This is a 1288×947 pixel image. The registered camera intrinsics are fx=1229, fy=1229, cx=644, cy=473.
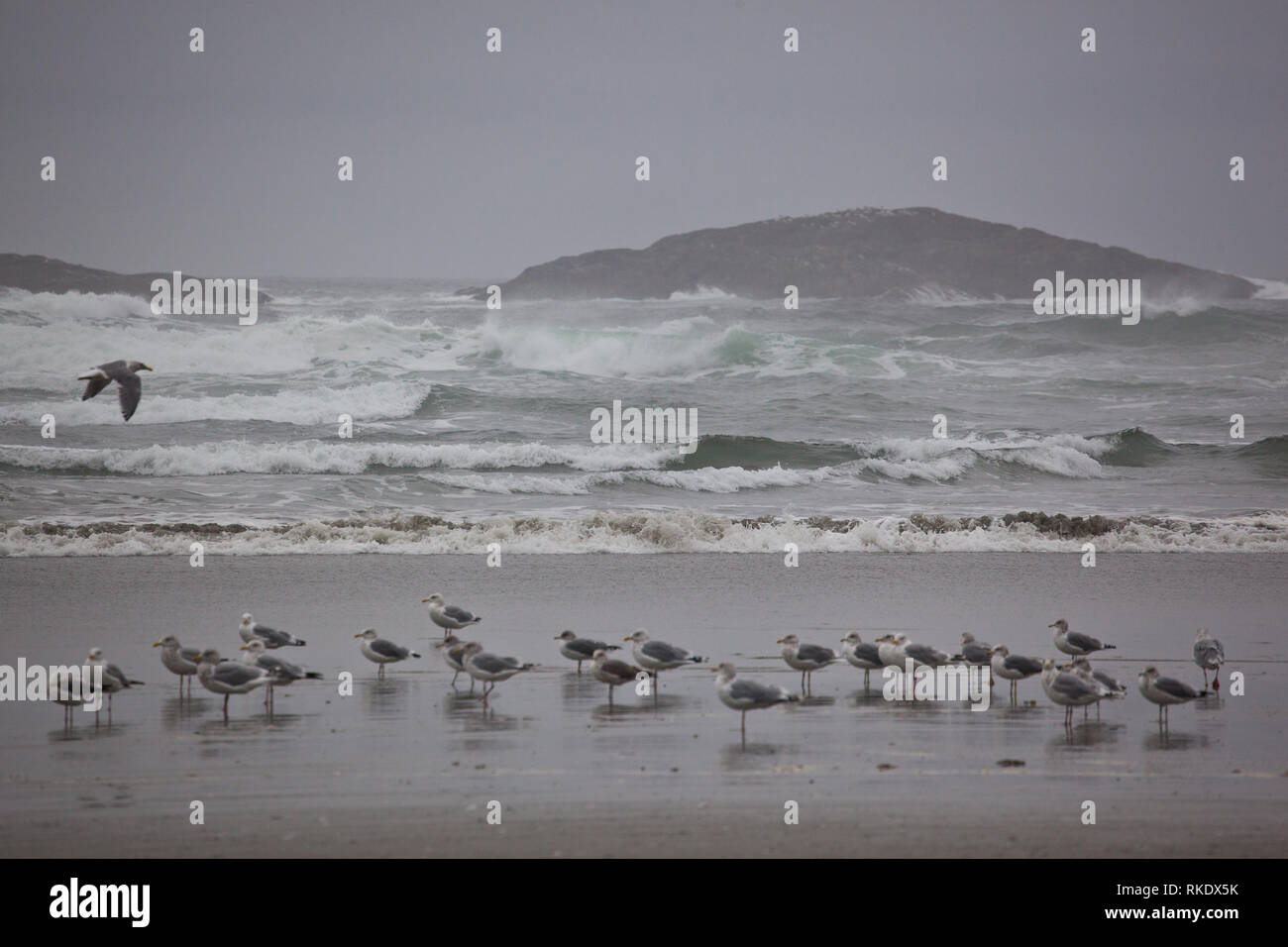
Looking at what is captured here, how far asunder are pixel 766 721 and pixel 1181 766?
7.39 feet

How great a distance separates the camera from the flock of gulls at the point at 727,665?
722 cm

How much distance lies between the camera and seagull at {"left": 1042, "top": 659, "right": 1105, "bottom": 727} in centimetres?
719

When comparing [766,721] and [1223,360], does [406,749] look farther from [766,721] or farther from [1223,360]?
[1223,360]

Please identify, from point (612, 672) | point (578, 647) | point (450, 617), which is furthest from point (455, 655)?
point (450, 617)

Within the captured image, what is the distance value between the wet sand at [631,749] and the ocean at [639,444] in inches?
171

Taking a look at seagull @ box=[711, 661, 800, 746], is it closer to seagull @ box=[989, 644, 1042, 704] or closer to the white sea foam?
seagull @ box=[989, 644, 1042, 704]

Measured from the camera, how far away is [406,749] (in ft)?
21.5

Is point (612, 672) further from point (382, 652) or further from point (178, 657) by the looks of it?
point (178, 657)

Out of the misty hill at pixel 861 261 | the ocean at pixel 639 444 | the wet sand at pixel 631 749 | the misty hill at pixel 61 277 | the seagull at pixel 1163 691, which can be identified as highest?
the misty hill at pixel 861 261

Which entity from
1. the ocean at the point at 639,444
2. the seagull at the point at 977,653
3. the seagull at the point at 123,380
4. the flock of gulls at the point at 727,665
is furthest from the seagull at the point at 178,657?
the ocean at the point at 639,444

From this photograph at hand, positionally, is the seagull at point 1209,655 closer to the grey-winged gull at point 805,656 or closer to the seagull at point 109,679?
the grey-winged gull at point 805,656

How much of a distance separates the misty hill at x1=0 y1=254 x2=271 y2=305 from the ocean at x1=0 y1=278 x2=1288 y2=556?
2.09 feet

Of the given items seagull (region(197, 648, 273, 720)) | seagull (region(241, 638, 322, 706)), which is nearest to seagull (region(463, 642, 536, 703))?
seagull (region(241, 638, 322, 706))
